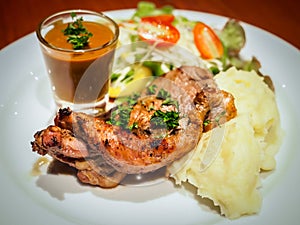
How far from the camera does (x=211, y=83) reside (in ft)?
11.3

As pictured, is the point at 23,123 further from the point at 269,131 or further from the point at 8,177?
the point at 269,131

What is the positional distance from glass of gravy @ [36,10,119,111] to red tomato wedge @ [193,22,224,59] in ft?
3.86

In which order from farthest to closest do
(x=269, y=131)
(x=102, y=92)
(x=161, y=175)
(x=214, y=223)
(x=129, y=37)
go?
(x=129, y=37), (x=102, y=92), (x=269, y=131), (x=161, y=175), (x=214, y=223)

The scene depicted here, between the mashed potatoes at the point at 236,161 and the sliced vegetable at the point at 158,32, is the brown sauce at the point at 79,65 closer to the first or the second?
the sliced vegetable at the point at 158,32

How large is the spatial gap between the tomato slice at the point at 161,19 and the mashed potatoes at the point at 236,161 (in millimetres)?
1648

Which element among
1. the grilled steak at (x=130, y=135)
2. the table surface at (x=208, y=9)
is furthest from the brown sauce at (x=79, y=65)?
the table surface at (x=208, y=9)

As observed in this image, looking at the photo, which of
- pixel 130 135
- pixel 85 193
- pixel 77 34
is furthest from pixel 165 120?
pixel 77 34

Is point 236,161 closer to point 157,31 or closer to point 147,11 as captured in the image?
point 157,31

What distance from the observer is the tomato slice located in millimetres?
4551

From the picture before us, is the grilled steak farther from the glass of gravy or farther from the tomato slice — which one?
the tomato slice

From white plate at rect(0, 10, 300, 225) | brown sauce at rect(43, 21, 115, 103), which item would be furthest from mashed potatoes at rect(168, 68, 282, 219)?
brown sauce at rect(43, 21, 115, 103)

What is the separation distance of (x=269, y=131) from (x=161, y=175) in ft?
3.43

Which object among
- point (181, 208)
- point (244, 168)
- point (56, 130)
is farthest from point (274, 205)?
point (56, 130)

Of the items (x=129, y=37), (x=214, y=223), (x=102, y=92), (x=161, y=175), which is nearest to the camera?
(x=214, y=223)
